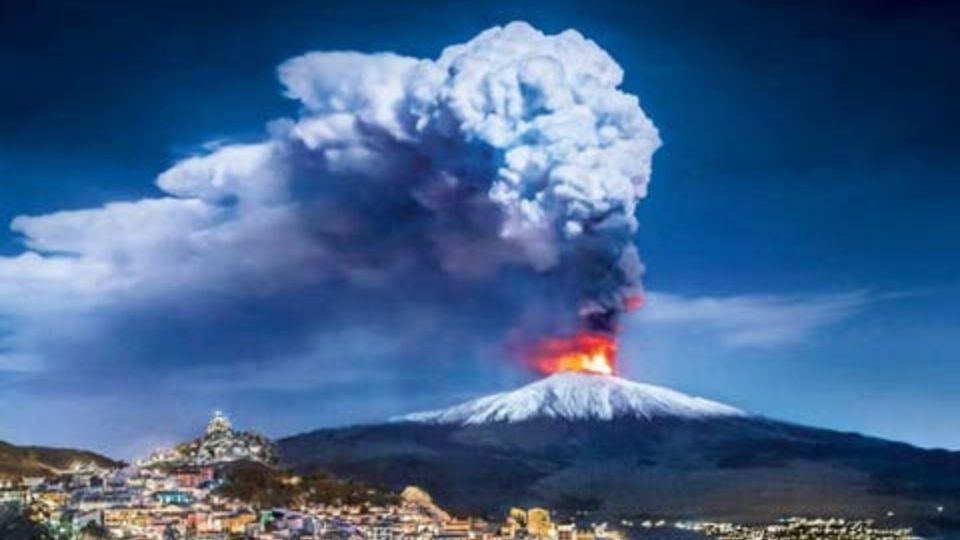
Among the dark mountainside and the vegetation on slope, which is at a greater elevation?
the dark mountainside

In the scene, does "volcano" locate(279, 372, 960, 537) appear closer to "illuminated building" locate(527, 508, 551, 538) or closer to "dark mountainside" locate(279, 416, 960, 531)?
"dark mountainside" locate(279, 416, 960, 531)

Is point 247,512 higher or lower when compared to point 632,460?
lower

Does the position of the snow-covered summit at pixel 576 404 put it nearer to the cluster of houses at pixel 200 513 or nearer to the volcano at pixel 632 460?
the volcano at pixel 632 460

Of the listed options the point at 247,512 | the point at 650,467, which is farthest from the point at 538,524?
the point at 650,467

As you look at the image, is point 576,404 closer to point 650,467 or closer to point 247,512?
point 650,467

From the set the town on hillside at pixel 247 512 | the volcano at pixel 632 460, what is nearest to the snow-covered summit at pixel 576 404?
the volcano at pixel 632 460

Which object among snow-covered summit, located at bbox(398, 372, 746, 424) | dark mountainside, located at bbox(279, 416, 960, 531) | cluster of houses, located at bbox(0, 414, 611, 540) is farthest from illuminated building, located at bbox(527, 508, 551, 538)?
snow-covered summit, located at bbox(398, 372, 746, 424)
